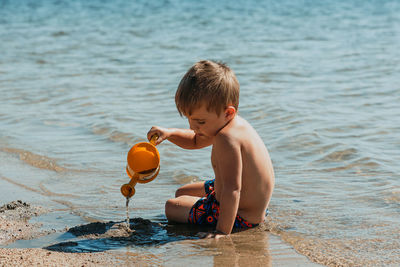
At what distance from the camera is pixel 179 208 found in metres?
3.20

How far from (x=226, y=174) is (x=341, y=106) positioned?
3.36m

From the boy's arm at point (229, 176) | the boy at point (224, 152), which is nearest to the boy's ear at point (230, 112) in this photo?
the boy at point (224, 152)

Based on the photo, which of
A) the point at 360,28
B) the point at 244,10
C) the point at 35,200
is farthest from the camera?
the point at 244,10

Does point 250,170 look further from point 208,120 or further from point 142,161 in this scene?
point 142,161

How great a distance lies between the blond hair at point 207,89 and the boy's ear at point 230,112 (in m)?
0.02

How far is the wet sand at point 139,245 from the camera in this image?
261 centimetres

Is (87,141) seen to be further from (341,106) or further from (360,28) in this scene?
(360,28)

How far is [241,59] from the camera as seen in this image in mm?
9211

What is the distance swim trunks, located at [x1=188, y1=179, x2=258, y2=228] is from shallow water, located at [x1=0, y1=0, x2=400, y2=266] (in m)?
0.19

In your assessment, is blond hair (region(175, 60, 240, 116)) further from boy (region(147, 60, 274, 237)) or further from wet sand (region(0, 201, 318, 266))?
wet sand (region(0, 201, 318, 266))

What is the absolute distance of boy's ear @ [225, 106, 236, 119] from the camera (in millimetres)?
2920

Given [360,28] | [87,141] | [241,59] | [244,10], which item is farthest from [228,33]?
[87,141]

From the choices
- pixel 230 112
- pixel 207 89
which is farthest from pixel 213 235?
pixel 207 89

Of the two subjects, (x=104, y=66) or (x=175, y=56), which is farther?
(x=175, y=56)
